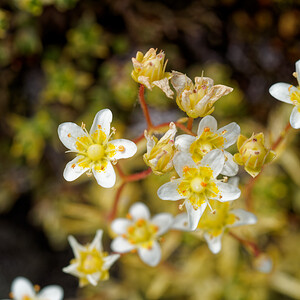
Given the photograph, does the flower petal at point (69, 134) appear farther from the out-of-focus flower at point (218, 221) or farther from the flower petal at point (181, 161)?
the out-of-focus flower at point (218, 221)

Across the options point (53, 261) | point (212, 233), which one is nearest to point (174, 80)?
point (212, 233)

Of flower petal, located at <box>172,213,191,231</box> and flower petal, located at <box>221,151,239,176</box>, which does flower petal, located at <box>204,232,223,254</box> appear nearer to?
flower petal, located at <box>172,213,191,231</box>

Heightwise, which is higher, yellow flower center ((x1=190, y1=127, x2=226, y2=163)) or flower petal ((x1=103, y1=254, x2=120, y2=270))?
yellow flower center ((x1=190, y1=127, x2=226, y2=163))

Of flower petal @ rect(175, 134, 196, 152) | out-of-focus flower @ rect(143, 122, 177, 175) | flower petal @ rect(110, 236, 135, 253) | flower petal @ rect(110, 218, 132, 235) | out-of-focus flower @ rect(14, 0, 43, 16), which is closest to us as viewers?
out-of-focus flower @ rect(143, 122, 177, 175)

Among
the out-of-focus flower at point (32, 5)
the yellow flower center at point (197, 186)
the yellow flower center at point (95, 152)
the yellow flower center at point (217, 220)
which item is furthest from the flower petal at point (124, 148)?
the out-of-focus flower at point (32, 5)

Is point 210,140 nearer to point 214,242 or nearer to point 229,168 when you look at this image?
point 229,168

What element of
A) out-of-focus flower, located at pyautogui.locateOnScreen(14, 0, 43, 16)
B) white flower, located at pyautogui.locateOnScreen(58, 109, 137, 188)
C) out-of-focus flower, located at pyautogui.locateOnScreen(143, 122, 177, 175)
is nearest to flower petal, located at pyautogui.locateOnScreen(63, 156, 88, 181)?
white flower, located at pyautogui.locateOnScreen(58, 109, 137, 188)

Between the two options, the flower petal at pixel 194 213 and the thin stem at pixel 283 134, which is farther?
the thin stem at pixel 283 134

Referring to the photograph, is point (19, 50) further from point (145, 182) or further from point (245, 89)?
point (245, 89)
